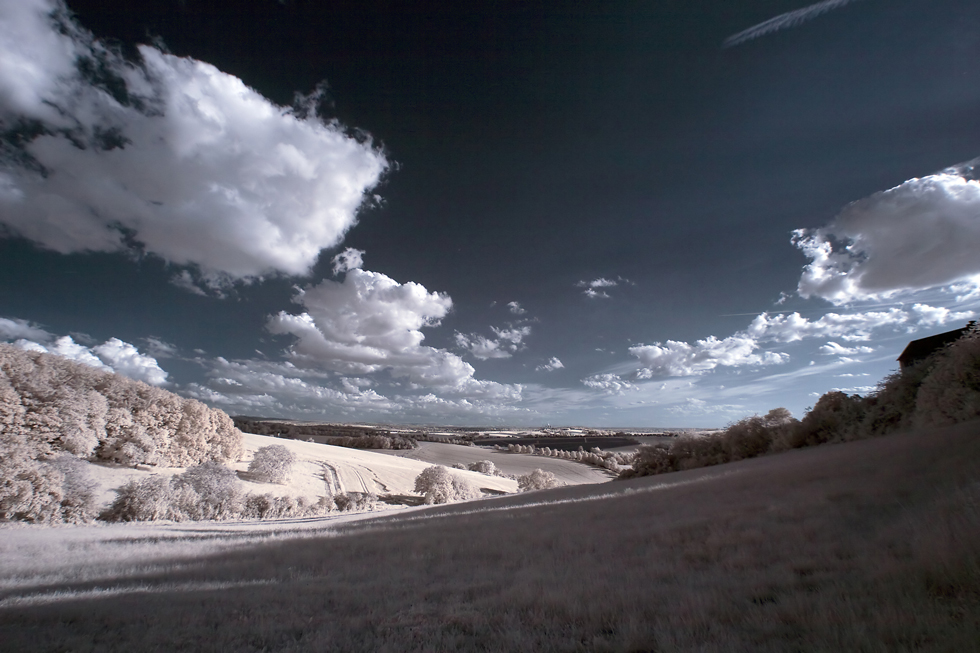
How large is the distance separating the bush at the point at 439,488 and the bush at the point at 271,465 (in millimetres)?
10350

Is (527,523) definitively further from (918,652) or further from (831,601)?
(918,652)

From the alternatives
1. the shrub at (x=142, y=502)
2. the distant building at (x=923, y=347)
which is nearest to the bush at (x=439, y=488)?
the shrub at (x=142, y=502)

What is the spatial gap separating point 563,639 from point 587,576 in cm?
200

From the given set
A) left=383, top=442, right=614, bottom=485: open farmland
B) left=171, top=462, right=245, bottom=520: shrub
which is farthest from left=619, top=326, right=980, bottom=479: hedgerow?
left=383, top=442, right=614, bottom=485: open farmland

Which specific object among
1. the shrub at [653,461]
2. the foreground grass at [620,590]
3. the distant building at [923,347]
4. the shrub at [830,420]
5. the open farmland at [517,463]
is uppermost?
the distant building at [923,347]

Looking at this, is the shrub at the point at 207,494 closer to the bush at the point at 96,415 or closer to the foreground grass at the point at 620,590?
the bush at the point at 96,415

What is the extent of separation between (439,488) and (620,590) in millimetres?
30634

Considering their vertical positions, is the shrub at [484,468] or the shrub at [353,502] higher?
the shrub at [353,502]

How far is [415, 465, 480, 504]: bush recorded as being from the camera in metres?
32.5

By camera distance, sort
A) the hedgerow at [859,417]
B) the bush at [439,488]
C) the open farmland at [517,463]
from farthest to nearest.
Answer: the open farmland at [517,463], the bush at [439,488], the hedgerow at [859,417]

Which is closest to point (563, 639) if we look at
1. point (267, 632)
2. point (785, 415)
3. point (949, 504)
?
point (267, 632)

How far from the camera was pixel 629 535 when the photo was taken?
7.92m

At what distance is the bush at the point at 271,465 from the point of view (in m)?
26.6

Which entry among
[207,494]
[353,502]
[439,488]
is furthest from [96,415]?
[439,488]
